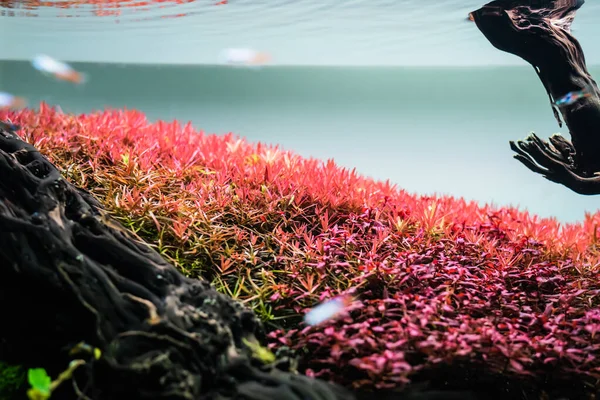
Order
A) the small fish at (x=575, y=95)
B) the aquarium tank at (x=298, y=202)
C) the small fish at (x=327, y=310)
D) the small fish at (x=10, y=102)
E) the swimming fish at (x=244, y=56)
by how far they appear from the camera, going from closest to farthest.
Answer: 1. the aquarium tank at (x=298, y=202)
2. the small fish at (x=327, y=310)
3. the small fish at (x=575, y=95)
4. the small fish at (x=10, y=102)
5. the swimming fish at (x=244, y=56)

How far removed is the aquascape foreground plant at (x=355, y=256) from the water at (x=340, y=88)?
1239 millimetres

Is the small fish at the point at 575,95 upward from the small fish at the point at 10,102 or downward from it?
downward

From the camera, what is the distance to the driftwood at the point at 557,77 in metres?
3.03

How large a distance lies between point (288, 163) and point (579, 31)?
2.52m

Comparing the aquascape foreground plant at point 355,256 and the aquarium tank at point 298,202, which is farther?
the aquascape foreground plant at point 355,256

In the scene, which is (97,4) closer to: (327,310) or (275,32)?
(275,32)

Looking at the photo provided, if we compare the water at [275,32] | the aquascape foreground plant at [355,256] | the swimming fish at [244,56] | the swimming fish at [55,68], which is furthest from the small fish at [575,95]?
the swimming fish at [55,68]

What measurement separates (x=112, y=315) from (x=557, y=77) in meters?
3.15

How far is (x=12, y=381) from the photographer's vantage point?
71.6 inches

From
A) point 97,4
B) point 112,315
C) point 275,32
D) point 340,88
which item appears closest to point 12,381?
point 112,315

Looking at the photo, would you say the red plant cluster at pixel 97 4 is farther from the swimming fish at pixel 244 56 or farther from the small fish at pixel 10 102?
the swimming fish at pixel 244 56

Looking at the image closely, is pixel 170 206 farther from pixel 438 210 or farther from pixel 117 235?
pixel 438 210

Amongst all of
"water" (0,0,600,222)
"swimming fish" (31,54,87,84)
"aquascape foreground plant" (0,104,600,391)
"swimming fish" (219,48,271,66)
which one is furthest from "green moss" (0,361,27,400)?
"swimming fish" (31,54,87,84)

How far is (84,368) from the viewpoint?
1669 millimetres
